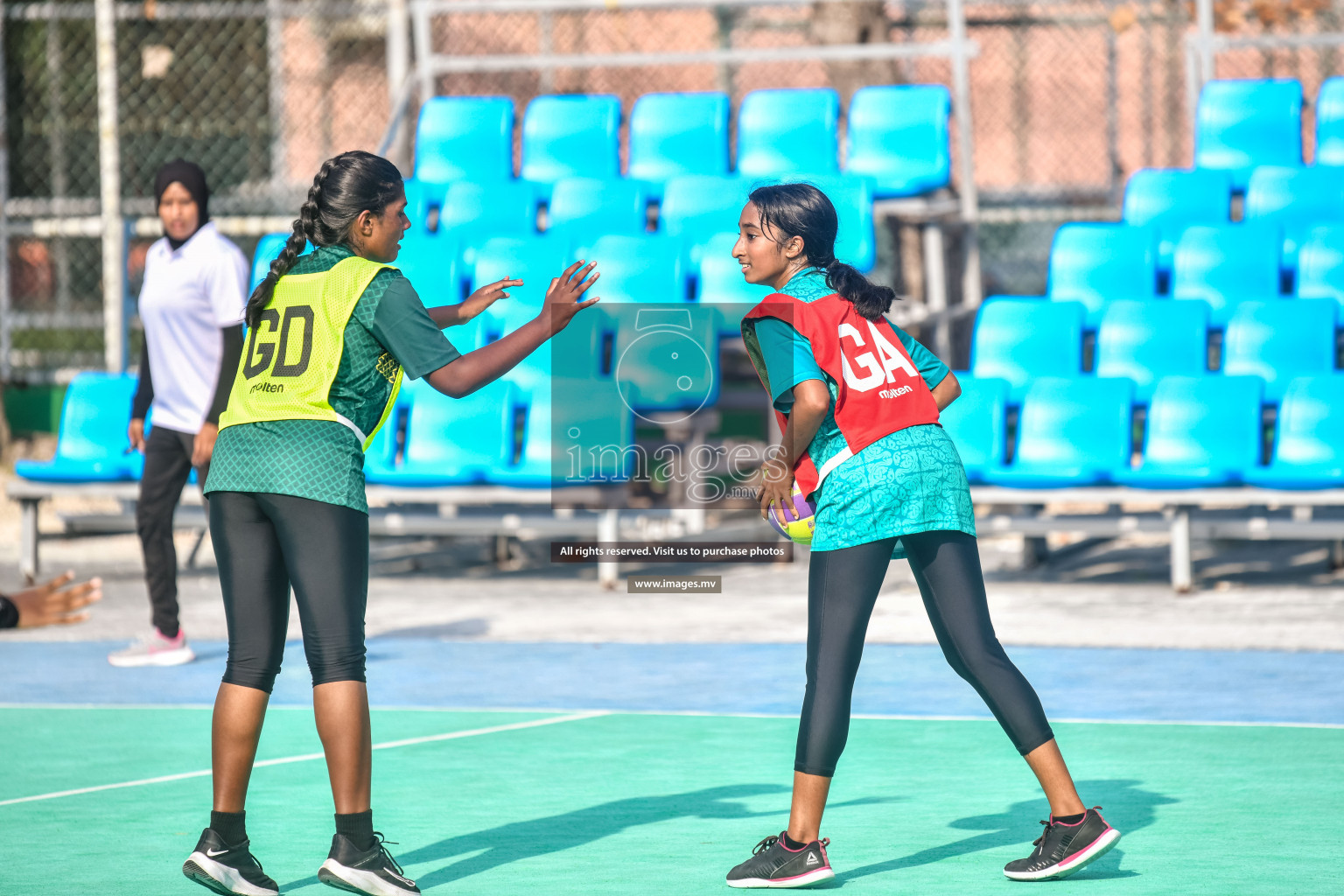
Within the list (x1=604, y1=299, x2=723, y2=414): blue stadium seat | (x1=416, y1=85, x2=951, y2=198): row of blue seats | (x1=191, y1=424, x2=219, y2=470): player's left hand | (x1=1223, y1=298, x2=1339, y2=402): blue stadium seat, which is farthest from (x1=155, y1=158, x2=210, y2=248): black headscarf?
(x1=1223, y1=298, x2=1339, y2=402): blue stadium seat

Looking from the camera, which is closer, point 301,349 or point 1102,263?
point 301,349

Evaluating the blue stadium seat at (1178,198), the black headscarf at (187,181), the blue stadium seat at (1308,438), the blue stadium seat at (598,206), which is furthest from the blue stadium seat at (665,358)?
the black headscarf at (187,181)

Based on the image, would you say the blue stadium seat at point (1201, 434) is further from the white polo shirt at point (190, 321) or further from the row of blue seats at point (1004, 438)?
the white polo shirt at point (190, 321)

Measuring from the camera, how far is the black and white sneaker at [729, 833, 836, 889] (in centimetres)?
450

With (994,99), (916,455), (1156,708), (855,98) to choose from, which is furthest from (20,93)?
(916,455)

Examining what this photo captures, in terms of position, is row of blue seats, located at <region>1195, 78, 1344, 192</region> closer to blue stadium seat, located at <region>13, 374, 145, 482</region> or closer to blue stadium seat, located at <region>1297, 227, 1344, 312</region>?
blue stadium seat, located at <region>1297, 227, 1344, 312</region>

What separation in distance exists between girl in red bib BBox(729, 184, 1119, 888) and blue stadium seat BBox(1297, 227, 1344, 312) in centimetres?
790

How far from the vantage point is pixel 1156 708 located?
7.04 metres

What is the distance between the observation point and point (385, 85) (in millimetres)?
21297

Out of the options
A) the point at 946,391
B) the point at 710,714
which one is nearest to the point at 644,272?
the point at 710,714

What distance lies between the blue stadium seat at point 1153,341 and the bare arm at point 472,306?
6.93 metres

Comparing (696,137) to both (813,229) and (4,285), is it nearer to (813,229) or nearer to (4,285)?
(4,285)

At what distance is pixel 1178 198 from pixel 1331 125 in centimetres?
134

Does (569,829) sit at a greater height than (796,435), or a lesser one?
lesser
